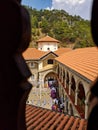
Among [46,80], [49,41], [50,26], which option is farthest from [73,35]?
[46,80]

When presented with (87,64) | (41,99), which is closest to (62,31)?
(41,99)

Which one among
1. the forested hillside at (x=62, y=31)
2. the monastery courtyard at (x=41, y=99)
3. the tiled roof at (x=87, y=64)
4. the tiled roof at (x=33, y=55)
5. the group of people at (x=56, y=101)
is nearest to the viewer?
the tiled roof at (x=87, y=64)

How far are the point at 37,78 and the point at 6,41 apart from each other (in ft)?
109

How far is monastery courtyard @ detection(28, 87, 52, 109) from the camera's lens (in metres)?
22.3

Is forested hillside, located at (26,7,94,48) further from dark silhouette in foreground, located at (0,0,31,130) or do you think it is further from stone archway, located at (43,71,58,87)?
dark silhouette in foreground, located at (0,0,31,130)

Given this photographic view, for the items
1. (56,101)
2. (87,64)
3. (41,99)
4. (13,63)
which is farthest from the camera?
(41,99)

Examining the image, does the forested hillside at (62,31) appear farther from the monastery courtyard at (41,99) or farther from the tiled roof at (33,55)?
the monastery courtyard at (41,99)

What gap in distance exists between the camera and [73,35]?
6331cm

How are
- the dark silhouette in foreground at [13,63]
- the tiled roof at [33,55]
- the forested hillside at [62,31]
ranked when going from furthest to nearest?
1. the forested hillside at [62,31]
2. the tiled roof at [33,55]
3. the dark silhouette in foreground at [13,63]

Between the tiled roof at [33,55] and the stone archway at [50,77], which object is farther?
the stone archway at [50,77]

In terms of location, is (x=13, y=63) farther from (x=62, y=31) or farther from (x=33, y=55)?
(x=62, y=31)

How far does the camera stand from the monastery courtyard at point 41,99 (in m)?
22.3

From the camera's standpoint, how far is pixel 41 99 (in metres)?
24.7

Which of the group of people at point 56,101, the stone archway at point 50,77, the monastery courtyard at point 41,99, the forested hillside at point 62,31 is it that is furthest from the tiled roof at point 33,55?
the forested hillside at point 62,31
